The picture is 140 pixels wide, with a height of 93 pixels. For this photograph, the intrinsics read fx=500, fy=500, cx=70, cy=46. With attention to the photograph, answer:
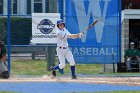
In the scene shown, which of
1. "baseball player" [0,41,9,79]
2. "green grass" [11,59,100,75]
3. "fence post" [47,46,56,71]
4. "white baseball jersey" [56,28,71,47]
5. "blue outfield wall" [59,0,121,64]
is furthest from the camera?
"green grass" [11,59,100,75]

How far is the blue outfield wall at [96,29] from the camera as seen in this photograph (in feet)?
71.4

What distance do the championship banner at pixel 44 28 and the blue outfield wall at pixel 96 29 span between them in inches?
47.9

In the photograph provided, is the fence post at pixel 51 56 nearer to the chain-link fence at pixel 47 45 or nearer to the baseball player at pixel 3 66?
the chain-link fence at pixel 47 45

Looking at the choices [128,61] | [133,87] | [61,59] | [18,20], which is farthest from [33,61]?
[133,87]

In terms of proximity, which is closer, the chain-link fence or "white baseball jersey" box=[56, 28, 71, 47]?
"white baseball jersey" box=[56, 28, 71, 47]

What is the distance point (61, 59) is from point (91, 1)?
5.68 meters

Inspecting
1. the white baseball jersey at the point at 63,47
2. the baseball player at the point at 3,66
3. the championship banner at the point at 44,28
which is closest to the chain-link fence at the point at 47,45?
the championship banner at the point at 44,28

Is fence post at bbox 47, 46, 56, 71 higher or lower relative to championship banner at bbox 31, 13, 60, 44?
lower

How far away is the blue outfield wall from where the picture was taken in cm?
2177

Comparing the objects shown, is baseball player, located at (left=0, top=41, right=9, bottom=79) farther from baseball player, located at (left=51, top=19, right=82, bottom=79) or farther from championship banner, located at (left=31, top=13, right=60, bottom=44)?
championship banner, located at (left=31, top=13, right=60, bottom=44)

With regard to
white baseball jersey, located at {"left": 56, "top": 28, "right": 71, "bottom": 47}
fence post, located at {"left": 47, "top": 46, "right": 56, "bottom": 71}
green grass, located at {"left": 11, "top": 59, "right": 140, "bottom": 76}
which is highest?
white baseball jersey, located at {"left": 56, "top": 28, "right": 71, "bottom": 47}

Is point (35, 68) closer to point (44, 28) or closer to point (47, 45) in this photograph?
point (47, 45)

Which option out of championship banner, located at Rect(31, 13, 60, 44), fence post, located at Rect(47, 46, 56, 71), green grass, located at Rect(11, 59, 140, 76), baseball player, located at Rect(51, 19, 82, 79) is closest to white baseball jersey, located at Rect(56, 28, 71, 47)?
baseball player, located at Rect(51, 19, 82, 79)

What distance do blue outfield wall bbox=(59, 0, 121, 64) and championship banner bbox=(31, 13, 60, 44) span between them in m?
1.22
